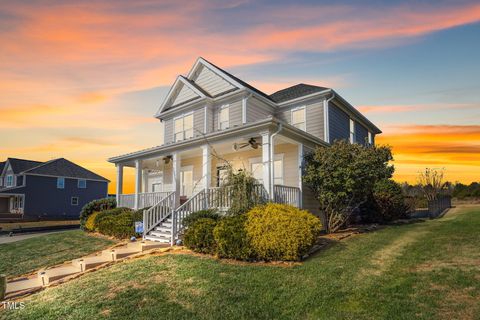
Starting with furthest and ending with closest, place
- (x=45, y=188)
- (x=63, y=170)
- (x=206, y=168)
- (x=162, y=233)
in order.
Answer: (x=63, y=170), (x=45, y=188), (x=206, y=168), (x=162, y=233)

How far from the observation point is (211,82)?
61.1ft

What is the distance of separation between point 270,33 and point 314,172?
18.5 ft

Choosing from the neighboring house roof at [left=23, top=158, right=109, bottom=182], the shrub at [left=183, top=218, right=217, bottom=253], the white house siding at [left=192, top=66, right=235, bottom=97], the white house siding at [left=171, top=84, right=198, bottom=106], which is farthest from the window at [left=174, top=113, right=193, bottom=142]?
the neighboring house roof at [left=23, top=158, right=109, bottom=182]

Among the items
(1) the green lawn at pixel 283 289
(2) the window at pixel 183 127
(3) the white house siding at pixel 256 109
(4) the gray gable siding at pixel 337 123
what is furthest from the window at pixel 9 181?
(4) the gray gable siding at pixel 337 123

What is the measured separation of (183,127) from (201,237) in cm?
1093

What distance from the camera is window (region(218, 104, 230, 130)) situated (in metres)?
17.2

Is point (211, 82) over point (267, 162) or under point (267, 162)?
over

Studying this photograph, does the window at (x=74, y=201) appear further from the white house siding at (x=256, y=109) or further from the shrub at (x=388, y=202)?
the shrub at (x=388, y=202)

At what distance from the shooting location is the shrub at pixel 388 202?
679 inches

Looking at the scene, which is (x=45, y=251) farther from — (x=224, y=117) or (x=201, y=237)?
(x=224, y=117)

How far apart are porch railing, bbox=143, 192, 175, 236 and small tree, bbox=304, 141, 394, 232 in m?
6.11

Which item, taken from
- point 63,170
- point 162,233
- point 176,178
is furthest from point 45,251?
point 63,170

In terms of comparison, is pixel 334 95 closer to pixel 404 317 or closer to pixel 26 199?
pixel 404 317

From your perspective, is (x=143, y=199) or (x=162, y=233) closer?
(x=162, y=233)
